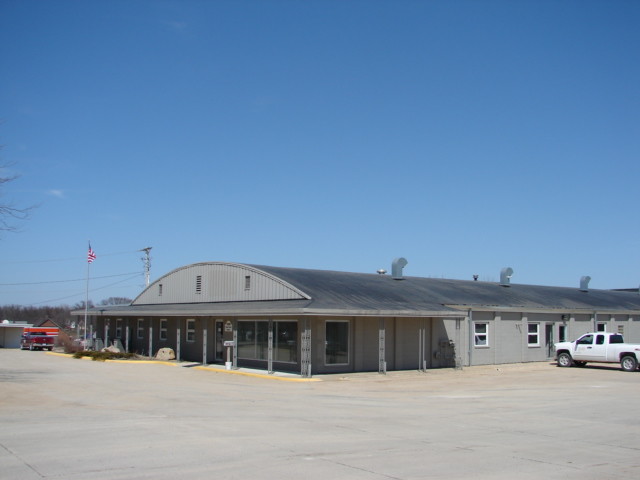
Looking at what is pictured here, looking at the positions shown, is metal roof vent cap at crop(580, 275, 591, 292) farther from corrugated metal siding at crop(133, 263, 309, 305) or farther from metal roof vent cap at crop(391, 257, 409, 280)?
→ corrugated metal siding at crop(133, 263, 309, 305)

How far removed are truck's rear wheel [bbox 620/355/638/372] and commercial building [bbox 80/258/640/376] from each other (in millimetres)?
5960

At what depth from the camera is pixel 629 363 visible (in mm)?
29531

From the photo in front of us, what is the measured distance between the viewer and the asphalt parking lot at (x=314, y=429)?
939 centimetres

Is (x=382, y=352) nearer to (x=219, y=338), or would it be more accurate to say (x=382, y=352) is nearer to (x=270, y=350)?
(x=270, y=350)

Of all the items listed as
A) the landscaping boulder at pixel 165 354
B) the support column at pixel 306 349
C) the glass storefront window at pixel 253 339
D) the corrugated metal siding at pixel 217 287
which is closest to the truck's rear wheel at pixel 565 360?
the corrugated metal siding at pixel 217 287

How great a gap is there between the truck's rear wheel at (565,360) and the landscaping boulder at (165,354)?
65.1ft

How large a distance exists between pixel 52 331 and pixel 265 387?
115 feet

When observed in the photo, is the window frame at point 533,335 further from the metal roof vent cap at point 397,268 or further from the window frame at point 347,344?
the window frame at point 347,344

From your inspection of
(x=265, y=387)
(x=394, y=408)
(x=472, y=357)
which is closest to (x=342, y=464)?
(x=394, y=408)

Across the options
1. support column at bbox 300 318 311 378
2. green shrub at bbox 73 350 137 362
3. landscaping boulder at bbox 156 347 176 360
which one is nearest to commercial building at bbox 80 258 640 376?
support column at bbox 300 318 311 378

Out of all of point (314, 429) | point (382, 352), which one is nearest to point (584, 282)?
point (382, 352)

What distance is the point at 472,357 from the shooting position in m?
32.4

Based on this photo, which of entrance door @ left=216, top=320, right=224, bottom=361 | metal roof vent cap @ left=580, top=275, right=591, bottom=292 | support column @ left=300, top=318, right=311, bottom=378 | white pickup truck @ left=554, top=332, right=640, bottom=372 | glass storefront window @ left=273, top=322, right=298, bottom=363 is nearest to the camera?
support column @ left=300, top=318, right=311, bottom=378

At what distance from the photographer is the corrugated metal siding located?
29288 millimetres
